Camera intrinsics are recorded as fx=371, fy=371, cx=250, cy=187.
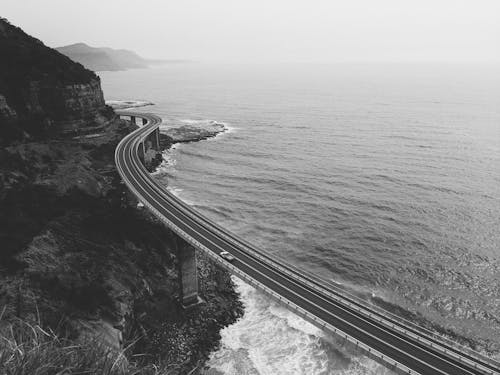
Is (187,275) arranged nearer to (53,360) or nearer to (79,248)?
(79,248)

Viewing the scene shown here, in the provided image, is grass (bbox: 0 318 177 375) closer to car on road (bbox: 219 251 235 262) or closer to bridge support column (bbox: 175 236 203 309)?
car on road (bbox: 219 251 235 262)

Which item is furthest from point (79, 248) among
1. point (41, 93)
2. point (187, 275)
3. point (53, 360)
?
point (41, 93)

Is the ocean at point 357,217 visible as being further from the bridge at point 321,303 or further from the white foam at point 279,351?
the bridge at point 321,303

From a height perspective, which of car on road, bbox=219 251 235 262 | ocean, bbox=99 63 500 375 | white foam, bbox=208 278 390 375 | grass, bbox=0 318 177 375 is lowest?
white foam, bbox=208 278 390 375

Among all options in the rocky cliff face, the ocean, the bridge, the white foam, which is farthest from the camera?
the rocky cliff face

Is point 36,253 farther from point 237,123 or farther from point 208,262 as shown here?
point 237,123

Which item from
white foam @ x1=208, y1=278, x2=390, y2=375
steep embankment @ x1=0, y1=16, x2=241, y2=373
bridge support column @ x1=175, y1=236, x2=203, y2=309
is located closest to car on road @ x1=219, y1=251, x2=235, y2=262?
bridge support column @ x1=175, y1=236, x2=203, y2=309

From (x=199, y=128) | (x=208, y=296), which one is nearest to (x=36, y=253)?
(x=208, y=296)
